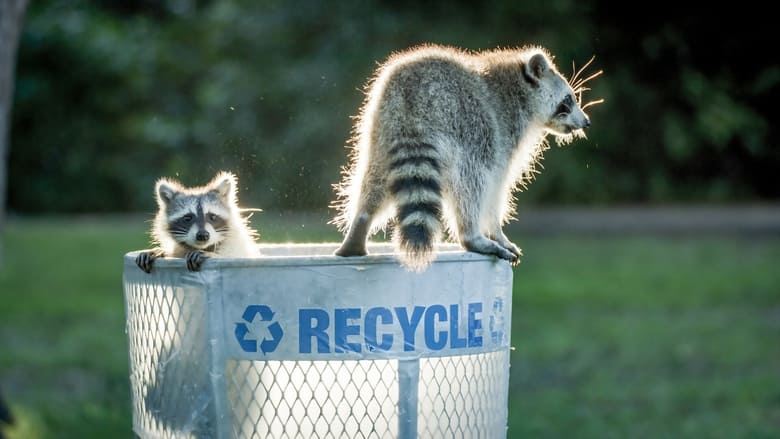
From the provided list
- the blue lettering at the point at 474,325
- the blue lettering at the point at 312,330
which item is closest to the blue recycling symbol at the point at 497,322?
the blue lettering at the point at 474,325

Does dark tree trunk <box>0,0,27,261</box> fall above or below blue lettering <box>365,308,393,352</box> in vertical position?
above

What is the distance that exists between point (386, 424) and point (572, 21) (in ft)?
47.4

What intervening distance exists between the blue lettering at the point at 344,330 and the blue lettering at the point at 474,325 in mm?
386

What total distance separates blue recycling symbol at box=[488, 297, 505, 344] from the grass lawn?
158 centimetres

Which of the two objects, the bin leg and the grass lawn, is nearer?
the bin leg

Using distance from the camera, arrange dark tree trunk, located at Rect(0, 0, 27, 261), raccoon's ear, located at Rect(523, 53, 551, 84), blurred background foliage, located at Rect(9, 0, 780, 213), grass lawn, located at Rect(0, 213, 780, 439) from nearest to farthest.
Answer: raccoon's ear, located at Rect(523, 53, 551, 84) → dark tree trunk, located at Rect(0, 0, 27, 261) → grass lawn, located at Rect(0, 213, 780, 439) → blurred background foliage, located at Rect(9, 0, 780, 213)

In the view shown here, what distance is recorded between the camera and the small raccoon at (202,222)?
434cm

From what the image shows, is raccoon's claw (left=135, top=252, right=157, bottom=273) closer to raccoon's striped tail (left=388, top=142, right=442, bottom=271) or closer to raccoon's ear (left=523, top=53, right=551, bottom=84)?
raccoon's striped tail (left=388, top=142, right=442, bottom=271)

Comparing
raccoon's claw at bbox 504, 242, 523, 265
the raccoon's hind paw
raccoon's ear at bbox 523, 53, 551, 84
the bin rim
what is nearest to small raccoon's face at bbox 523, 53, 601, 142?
raccoon's ear at bbox 523, 53, 551, 84

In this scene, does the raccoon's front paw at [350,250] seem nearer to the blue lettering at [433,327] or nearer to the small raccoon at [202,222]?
the blue lettering at [433,327]

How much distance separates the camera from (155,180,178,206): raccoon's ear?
471cm

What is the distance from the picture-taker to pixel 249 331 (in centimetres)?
314

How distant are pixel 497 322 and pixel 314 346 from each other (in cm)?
65

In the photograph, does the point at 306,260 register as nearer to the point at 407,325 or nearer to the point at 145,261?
the point at 407,325
